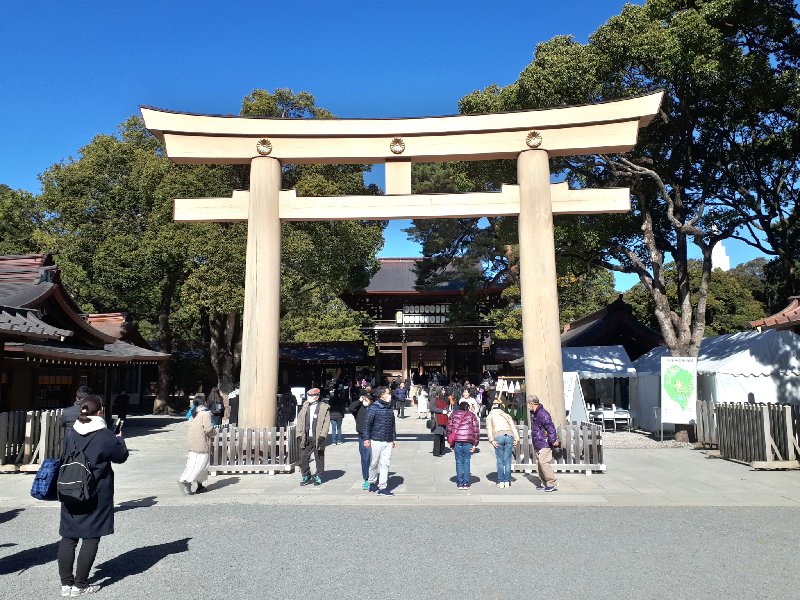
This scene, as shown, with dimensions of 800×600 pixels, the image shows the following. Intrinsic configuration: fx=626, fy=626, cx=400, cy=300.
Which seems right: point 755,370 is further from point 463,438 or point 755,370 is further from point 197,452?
point 197,452

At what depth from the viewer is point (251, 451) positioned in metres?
10.7

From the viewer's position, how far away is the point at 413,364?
149 ft

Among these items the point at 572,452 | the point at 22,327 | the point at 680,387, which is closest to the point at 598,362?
the point at 680,387

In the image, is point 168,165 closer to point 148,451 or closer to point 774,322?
point 148,451

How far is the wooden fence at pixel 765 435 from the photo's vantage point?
11.0 meters

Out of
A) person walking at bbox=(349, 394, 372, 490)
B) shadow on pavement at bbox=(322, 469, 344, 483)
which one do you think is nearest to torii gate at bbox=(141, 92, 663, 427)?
shadow on pavement at bbox=(322, 469, 344, 483)

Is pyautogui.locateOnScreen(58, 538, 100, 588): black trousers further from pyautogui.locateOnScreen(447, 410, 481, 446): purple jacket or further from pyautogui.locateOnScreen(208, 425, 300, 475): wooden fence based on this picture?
pyautogui.locateOnScreen(208, 425, 300, 475): wooden fence

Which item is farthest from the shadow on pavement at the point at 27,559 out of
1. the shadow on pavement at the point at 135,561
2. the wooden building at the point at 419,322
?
the wooden building at the point at 419,322

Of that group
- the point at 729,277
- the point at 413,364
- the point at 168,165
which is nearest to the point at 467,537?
the point at 168,165

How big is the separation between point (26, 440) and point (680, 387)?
14019mm

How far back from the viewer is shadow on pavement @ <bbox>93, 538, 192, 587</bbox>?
17.1ft

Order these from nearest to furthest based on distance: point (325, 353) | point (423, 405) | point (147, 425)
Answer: point (147, 425) → point (423, 405) → point (325, 353)

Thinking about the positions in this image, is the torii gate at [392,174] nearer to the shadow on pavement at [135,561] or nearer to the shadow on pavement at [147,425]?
the shadow on pavement at [135,561]

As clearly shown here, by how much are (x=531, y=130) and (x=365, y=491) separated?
7.27m
